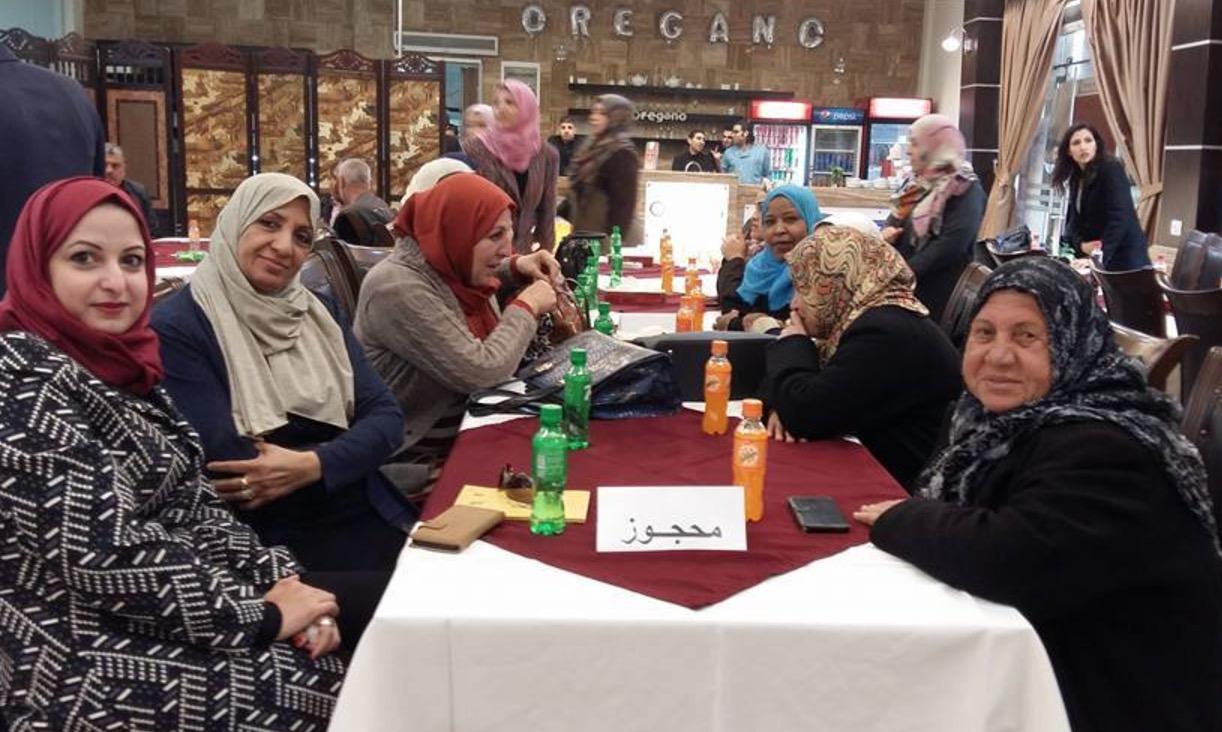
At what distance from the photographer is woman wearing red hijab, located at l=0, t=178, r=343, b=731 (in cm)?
130

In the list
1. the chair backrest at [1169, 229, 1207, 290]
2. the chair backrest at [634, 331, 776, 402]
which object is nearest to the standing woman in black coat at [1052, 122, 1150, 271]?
the chair backrest at [1169, 229, 1207, 290]

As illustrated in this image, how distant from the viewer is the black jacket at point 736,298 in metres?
3.60

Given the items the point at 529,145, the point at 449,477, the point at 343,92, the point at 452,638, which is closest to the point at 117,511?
the point at 452,638

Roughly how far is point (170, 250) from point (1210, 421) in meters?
5.57

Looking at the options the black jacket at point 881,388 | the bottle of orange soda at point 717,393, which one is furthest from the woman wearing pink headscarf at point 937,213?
the bottle of orange soda at point 717,393

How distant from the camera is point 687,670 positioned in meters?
1.33

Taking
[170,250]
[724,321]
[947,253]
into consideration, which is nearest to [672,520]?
[724,321]

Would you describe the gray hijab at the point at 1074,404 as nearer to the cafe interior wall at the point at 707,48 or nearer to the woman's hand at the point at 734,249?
the woman's hand at the point at 734,249

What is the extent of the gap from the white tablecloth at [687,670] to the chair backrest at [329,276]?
220cm

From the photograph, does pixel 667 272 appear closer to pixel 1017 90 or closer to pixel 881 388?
pixel 881 388

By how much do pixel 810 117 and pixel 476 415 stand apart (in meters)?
9.62

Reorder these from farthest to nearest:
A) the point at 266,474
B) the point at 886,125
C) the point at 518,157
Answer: the point at 886,125, the point at 518,157, the point at 266,474

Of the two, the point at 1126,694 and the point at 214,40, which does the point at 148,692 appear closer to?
the point at 1126,694

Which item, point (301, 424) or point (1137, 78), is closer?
point (301, 424)
